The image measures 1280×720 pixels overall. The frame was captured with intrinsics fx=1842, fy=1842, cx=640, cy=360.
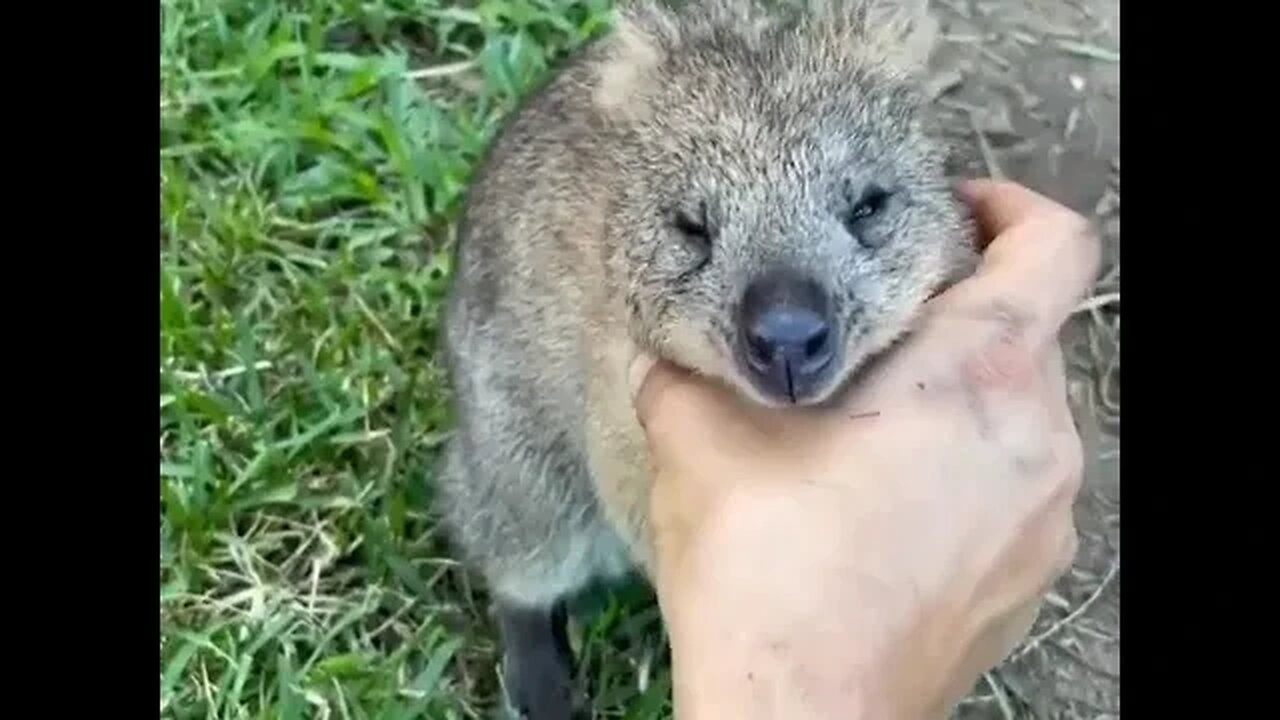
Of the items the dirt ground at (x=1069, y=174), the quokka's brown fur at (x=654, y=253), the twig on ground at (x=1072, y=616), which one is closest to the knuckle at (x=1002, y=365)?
the quokka's brown fur at (x=654, y=253)

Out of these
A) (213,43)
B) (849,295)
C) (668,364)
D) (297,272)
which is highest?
(849,295)

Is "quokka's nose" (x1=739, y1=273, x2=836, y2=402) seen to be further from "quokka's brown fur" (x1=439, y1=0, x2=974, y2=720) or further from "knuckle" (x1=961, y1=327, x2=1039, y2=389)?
"knuckle" (x1=961, y1=327, x2=1039, y2=389)

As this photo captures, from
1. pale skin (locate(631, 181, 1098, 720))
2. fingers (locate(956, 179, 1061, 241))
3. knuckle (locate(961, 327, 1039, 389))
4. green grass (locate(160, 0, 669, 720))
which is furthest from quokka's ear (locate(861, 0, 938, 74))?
green grass (locate(160, 0, 669, 720))

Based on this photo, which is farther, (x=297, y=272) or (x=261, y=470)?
(x=297, y=272)

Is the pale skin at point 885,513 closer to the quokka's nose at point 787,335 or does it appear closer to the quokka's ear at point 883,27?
the quokka's nose at point 787,335

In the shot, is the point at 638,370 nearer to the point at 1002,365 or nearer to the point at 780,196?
the point at 780,196
